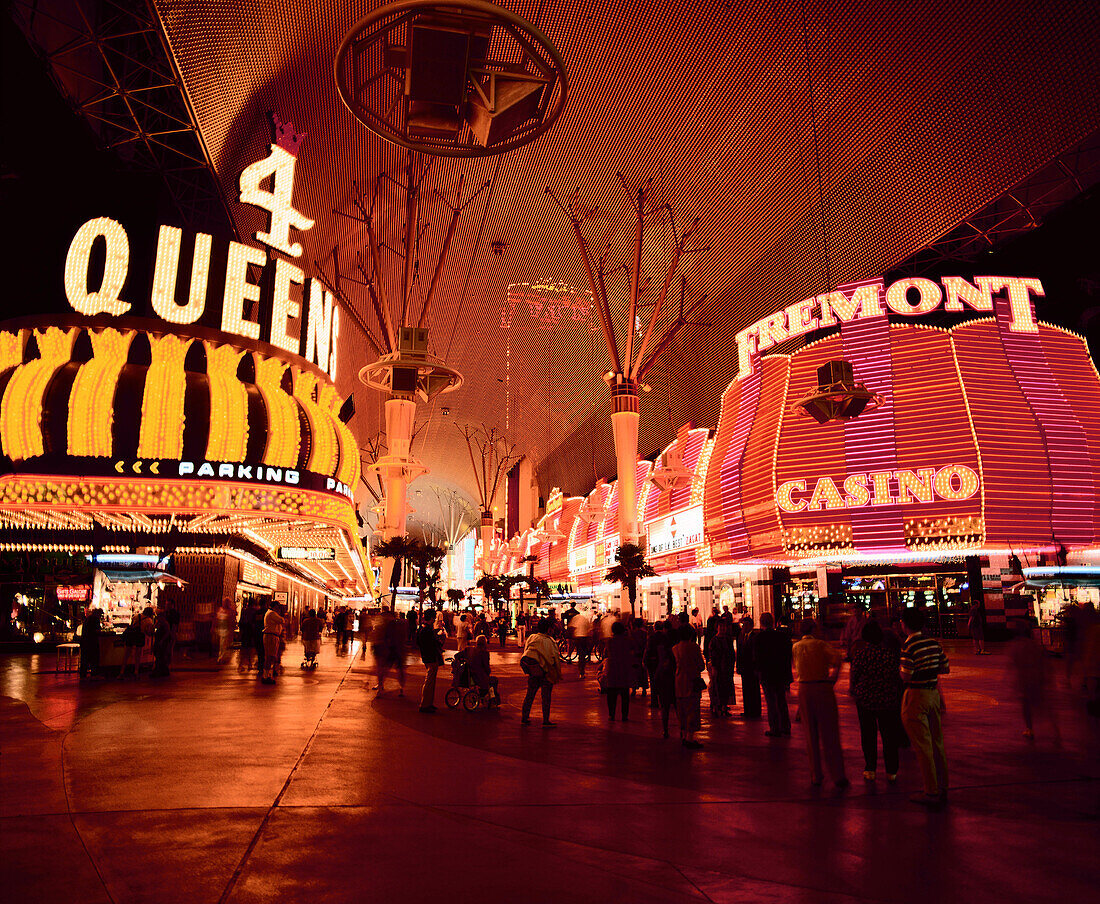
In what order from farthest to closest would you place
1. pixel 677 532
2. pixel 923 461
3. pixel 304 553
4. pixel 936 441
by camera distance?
1. pixel 677 532
2. pixel 304 553
3. pixel 923 461
4. pixel 936 441

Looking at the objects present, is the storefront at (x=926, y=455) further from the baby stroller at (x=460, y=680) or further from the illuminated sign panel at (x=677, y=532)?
the baby stroller at (x=460, y=680)

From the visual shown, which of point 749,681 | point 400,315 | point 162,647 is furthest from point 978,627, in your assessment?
point 400,315

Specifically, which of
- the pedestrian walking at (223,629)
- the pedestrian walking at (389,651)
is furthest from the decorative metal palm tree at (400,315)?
the pedestrian walking at (389,651)

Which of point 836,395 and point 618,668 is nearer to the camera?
point 618,668

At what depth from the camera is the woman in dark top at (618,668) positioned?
12359 mm

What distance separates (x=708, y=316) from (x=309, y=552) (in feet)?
63.3

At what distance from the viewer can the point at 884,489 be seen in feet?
77.6

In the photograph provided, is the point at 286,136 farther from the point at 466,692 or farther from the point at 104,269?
the point at 466,692

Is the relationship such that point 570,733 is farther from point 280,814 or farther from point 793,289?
point 793,289

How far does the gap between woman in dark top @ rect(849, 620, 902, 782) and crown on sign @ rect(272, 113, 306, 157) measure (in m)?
24.4

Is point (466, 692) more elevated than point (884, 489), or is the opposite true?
point (884, 489)

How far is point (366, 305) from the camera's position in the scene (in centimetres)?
4447

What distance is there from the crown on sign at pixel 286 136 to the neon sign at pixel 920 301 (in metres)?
17.2

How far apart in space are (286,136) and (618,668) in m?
22.2
